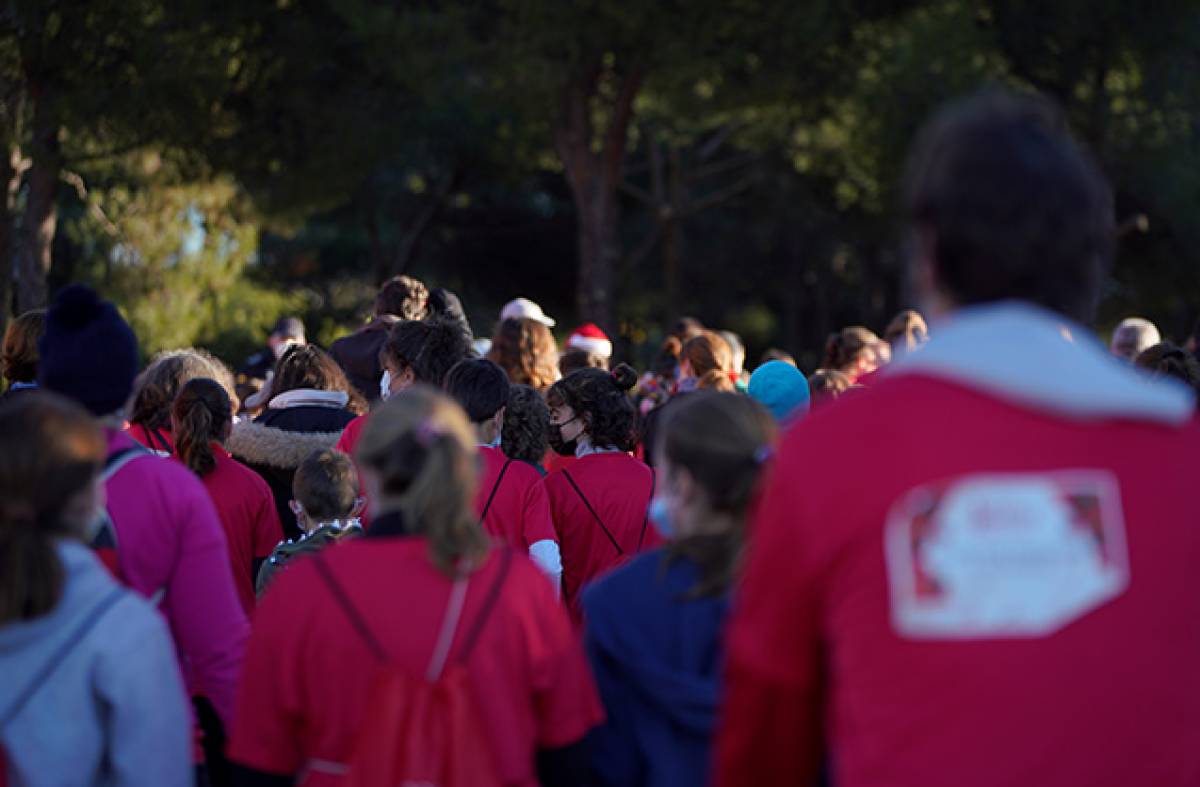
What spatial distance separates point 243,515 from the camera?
4934mm

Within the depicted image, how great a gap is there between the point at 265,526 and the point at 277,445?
36.2 inches

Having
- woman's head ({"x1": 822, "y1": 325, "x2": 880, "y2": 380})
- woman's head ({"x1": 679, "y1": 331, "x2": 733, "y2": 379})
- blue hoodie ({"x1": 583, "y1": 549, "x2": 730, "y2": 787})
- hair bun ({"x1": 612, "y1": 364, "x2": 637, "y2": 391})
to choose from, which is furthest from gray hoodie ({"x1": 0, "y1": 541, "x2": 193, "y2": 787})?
woman's head ({"x1": 822, "y1": 325, "x2": 880, "y2": 380})

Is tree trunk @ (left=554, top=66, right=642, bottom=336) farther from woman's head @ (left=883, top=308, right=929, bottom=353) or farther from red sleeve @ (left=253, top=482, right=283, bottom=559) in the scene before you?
red sleeve @ (left=253, top=482, right=283, bottom=559)

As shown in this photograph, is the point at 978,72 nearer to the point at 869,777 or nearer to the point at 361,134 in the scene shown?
the point at 361,134

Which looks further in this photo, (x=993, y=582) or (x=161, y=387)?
(x=161, y=387)

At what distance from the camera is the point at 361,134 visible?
19469mm

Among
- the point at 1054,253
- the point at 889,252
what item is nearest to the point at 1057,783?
the point at 1054,253

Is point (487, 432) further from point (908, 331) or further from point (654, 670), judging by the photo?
point (908, 331)

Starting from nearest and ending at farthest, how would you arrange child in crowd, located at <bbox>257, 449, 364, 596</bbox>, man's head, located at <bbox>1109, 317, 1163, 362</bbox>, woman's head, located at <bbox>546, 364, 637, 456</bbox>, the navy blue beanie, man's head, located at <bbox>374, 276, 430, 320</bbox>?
1. the navy blue beanie
2. child in crowd, located at <bbox>257, 449, 364, 596</bbox>
3. woman's head, located at <bbox>546, 364, 637, 456</bbox>
4. man's head, located at <bbox>374, 276, 430, 320</bbox>
5. man's head, located at <bbox>1109, 317, 1163, 362</bbox>

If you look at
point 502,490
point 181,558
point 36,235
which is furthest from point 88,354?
point 36,235

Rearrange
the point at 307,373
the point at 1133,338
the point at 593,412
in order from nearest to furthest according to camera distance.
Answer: the point at 593,412 < the point at 307,373 < the point at 1133,338

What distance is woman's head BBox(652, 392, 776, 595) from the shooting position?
9.09 ft

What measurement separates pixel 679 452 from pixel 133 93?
44.7ft

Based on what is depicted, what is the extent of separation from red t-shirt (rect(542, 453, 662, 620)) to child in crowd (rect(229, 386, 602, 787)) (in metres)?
2.40
